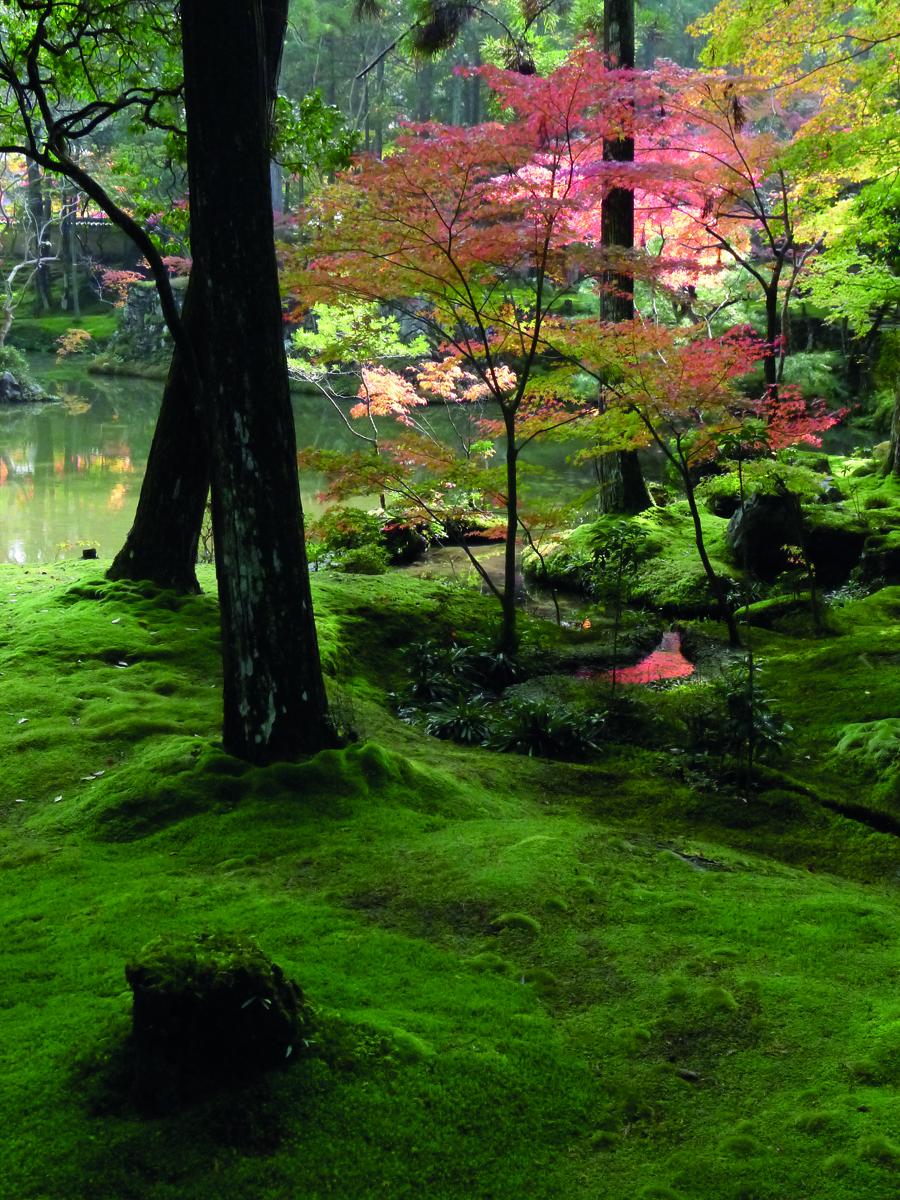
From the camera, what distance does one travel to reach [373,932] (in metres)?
2.95

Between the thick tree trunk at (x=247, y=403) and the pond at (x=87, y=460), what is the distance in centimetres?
920

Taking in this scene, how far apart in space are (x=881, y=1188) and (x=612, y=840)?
218 cm

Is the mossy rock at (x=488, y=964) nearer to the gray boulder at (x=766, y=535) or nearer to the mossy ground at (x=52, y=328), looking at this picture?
the gray boulder at (x=766, y=535)

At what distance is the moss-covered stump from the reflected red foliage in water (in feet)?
17.3

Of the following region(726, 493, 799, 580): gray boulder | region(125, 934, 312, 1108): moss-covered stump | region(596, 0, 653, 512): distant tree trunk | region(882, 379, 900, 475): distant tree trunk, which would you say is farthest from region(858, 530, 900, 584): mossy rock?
region(125, 934, 312, 1108): moss-covered stump

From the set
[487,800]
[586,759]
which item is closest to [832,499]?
[586,759]

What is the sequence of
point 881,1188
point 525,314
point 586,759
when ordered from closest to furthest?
point 881,1188 < point 586,759 < point 525,314

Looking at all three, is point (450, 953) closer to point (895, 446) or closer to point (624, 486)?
point (624, 486)

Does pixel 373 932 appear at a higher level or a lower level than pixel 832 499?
lower

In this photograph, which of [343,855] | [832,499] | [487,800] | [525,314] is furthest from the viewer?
[832,499]

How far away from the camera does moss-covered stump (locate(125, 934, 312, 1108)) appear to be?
1.98 meters

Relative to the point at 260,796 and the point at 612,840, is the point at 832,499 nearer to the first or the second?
the point at 612,840

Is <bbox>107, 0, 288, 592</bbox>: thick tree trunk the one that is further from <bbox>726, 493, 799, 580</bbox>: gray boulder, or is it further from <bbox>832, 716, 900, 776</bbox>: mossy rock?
<bbox>726, 493, 799, 580</bbox>: gray boulder

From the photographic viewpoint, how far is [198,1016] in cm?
200
